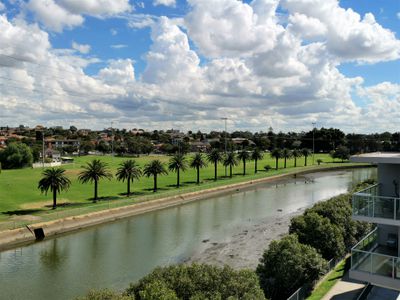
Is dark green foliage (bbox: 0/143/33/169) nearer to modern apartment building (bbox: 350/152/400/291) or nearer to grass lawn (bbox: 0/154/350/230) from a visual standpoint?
grass lawn (bbox: 0/154/350/230)

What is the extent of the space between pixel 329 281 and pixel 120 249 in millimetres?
20236

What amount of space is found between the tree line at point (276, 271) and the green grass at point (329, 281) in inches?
20.2

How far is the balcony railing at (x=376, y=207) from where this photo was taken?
1630 centimetres

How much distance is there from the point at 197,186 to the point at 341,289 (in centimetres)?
5029

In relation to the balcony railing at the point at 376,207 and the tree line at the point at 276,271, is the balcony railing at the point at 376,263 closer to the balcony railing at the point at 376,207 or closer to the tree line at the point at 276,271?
the balcony railing at the point at 376,207

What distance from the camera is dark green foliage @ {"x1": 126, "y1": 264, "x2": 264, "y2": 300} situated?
18016mm

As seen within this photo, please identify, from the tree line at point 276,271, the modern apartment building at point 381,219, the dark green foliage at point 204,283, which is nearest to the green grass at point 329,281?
the tree line at point 276,271

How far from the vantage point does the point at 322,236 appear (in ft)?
97.1

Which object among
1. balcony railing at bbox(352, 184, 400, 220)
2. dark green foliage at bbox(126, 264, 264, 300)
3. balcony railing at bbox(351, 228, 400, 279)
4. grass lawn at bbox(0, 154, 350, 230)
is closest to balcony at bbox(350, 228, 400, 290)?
balcony railing at bbox(351, 228, 400, 279)

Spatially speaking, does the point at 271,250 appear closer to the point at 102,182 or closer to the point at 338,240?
the point at 338,240

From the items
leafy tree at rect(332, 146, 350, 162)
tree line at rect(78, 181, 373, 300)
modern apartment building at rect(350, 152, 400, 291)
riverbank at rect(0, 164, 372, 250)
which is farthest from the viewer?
leafy tree at rect(332, 146, 350, 162)

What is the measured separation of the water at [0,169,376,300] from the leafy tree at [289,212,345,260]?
1102cm

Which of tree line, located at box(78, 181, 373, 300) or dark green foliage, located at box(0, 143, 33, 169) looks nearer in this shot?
tree line, located at box(78, 181, 373, 300)

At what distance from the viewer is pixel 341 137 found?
17425cm
